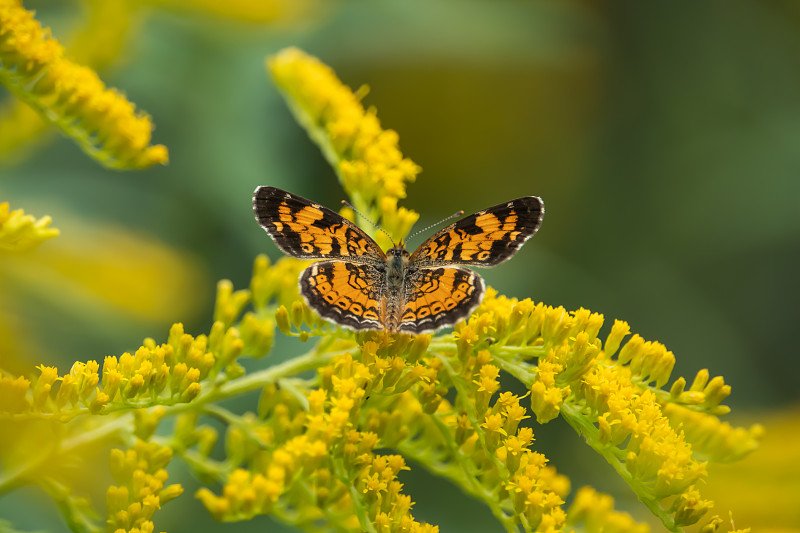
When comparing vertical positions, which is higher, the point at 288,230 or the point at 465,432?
the point at 288,230

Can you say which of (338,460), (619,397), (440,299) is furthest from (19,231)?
(619,397)

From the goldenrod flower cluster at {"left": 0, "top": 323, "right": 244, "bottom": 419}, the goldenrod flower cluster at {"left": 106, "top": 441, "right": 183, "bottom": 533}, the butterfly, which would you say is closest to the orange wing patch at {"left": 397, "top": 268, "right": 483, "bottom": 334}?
the butterfly

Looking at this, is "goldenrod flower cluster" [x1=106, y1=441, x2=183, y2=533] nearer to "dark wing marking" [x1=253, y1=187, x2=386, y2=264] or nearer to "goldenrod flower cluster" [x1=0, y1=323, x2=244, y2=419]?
"goldenrod flower cluster" [x1=0, y1=323, x2=244, y2=419]

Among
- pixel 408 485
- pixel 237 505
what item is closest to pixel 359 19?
pixel 408 485

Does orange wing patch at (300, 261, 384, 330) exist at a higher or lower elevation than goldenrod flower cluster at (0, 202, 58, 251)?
higher

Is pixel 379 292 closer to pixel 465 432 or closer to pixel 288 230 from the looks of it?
pixel 288 230

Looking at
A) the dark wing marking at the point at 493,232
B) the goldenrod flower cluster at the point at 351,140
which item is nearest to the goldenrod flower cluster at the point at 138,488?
the goldenrod flower cluster at the point at 351,140

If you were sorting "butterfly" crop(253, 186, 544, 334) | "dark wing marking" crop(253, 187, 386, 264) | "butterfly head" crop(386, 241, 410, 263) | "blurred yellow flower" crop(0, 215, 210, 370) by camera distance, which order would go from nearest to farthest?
1. "butterfly" crop(253, 186, 544, 334)
2. "dark wing marking" crop(253, 187, 386, 264)
3. "butterfly head" crop(386, 241, 410, 263)
4. "blurred yellow flower" crop(0, 215, 210, 370)

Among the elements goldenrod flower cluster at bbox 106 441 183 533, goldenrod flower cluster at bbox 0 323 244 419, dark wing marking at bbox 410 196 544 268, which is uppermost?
dark wing marking at bbox 410 196 544 268
